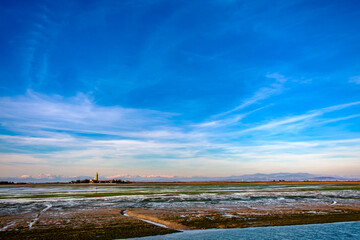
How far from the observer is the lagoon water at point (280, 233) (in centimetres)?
1377

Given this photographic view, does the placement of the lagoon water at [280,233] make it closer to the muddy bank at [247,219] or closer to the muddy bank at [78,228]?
the muddy bank at [247,219]

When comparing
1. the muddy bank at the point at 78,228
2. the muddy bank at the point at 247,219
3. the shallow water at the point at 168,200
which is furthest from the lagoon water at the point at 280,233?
the shallow water at the point at 168,200

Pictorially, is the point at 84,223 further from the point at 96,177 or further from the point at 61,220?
the point at 96,177

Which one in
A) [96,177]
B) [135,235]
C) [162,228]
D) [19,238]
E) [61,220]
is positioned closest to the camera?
[19,238]

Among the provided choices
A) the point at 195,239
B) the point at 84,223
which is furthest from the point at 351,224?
the point at 84,223

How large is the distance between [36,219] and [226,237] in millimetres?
14973

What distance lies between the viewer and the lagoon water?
13766 millimetres

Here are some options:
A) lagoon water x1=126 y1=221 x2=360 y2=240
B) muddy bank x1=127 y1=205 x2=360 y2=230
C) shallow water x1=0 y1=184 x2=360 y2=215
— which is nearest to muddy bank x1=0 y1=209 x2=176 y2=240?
lagoon water x1=126 y1=221 x2=360 y2=240

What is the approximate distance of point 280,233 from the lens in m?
14.7

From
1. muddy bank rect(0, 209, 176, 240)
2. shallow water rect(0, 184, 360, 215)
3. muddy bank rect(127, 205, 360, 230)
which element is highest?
muddy bank rect(0, 209, 176, 240)

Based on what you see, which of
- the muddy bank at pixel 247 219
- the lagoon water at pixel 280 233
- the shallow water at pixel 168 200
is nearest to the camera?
the lagoon water at pixel 280 233

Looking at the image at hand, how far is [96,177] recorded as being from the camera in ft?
526

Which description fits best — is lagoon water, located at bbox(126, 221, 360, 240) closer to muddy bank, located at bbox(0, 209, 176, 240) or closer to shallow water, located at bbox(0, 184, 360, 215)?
muddy bank, located at bbox(0, 209, 176, 240)

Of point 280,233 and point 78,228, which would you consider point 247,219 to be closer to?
point 280,233
